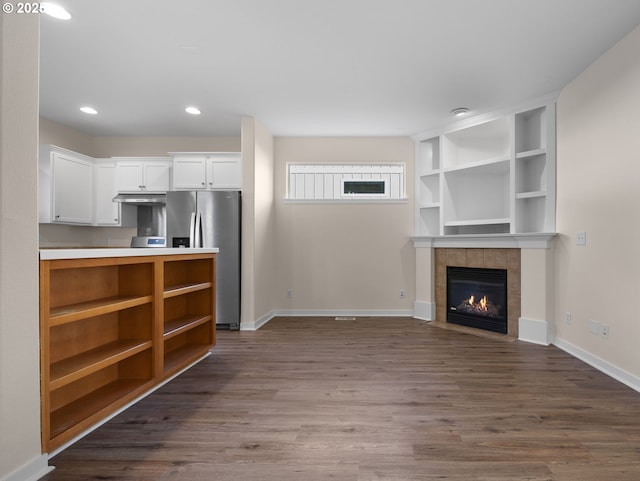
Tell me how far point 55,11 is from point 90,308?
7.04ft

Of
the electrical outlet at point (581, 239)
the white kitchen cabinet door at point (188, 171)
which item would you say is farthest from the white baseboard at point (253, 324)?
the electrical outlet at point (581, 239)

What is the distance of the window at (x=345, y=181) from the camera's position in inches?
219

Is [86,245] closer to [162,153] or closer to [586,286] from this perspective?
[162,153]

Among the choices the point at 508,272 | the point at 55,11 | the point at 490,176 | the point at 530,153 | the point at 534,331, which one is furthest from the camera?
the point at 490,176

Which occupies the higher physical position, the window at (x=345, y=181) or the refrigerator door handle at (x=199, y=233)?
the window at (x=345, y=181)

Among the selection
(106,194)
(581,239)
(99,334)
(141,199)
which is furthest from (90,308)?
(581,239)

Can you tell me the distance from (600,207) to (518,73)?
1464 millimetres

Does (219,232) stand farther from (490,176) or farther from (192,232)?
(490,176)

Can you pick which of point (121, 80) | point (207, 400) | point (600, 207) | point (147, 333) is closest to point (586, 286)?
point (600, 207)

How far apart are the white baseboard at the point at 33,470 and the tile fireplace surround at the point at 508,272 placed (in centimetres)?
425

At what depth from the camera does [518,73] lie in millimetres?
3438

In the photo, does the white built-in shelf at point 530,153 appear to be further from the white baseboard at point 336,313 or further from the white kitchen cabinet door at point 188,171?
the white kitchen cabinet door at point 188,171

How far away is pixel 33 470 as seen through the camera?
63.1 inches

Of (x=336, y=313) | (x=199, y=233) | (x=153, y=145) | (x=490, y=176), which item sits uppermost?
(x=153, y=145)
